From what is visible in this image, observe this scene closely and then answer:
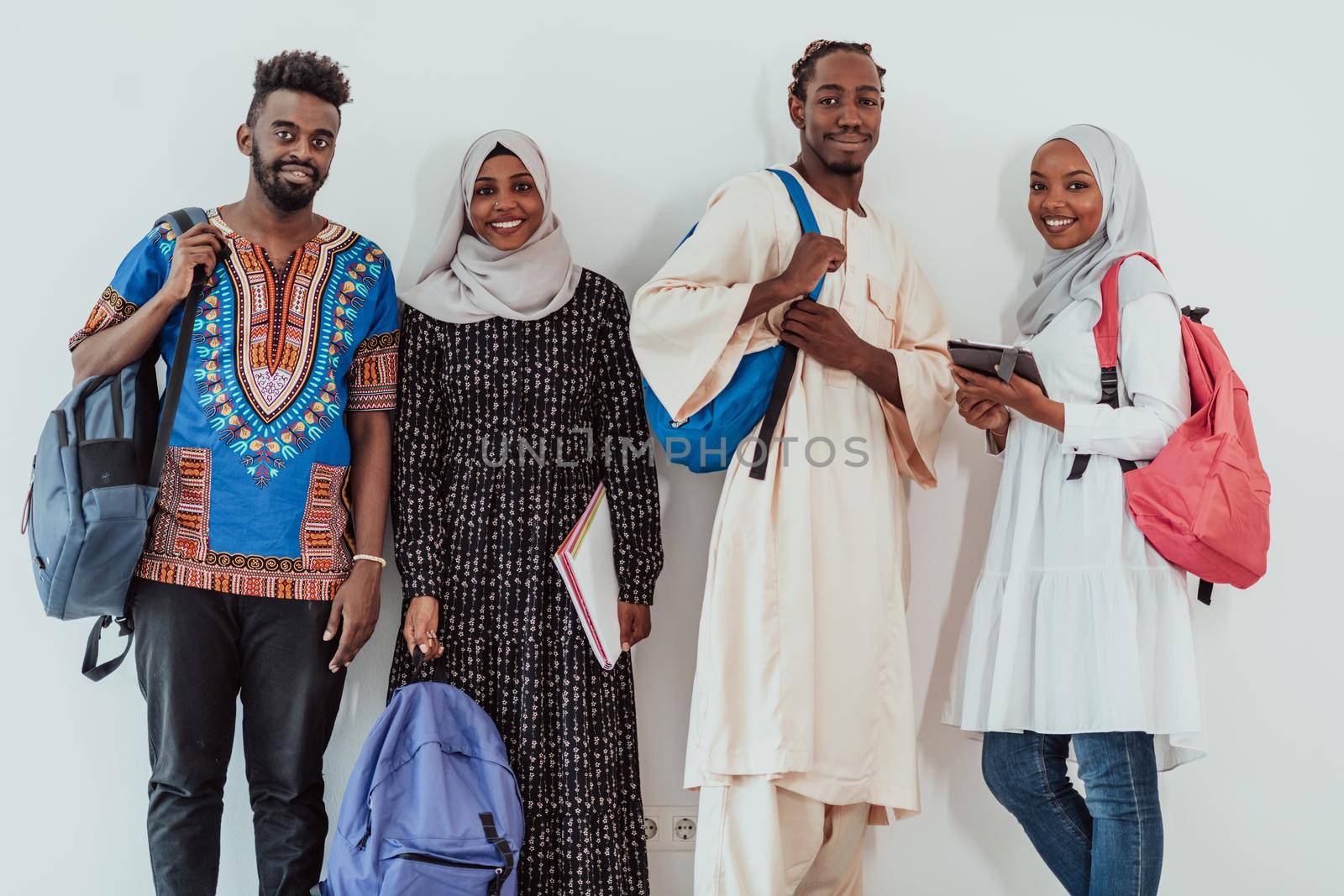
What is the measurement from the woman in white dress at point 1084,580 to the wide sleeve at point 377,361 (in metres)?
1.34

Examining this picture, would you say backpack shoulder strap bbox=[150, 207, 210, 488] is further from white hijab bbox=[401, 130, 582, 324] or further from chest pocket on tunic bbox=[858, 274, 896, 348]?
chest pocket on tunic bbox=[858, 274, 896, 348]

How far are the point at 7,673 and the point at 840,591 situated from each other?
218cm

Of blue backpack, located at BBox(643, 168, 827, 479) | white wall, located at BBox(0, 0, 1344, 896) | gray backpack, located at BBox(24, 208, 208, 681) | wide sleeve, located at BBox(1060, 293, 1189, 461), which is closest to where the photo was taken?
gray backpack, located at BBox(24, 208, 208, 681)

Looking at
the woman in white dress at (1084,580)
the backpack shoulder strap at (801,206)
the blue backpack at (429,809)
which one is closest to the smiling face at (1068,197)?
the woman in white dress at (1084,580)

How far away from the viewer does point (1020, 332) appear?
277 cm

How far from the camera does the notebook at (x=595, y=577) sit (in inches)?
98.4

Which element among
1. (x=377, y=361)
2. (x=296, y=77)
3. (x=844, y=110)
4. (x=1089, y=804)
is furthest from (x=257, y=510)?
(x=1089, y=804)

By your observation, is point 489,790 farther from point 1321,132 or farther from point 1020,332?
point 1321,132

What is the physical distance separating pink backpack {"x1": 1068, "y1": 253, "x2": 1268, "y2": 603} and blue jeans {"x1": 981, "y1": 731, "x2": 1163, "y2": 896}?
42 centimetres

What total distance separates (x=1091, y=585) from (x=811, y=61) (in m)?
1.41

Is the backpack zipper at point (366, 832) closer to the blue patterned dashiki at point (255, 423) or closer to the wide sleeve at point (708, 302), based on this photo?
the blue patterned dashiki at point (255, 423)

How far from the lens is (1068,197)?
2516mm

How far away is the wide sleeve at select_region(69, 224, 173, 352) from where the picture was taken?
2.34 m

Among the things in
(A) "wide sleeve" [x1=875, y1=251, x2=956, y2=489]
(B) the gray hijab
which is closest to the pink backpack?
(B) the gray hijab
